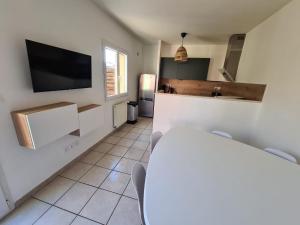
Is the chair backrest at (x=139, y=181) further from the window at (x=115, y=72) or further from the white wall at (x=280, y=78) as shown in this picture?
the window at (x=115, y=72)

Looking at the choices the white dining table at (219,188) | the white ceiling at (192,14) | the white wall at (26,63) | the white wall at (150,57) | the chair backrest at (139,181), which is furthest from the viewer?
the white wall at (150,57)

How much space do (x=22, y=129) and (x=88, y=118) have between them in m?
0.88

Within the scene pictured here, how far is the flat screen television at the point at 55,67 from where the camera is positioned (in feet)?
4.65

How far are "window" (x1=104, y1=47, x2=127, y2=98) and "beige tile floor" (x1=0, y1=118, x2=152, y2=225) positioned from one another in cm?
153

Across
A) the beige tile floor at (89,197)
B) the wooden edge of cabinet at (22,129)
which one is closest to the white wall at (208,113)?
the beige tile floor at (89,197)

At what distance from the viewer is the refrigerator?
15.1 ft

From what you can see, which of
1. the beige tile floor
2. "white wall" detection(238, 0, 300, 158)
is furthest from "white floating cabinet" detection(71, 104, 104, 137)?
"white wall" detection(238, 0, 300, 158)

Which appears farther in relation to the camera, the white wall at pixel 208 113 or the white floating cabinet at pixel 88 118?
the white wall at pixel 208 113

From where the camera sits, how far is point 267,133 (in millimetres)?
2004

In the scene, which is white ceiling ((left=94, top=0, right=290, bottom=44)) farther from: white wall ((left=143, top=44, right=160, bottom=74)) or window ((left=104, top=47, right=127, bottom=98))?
white wall ((left=143, top=44, right=160, bottom=74))

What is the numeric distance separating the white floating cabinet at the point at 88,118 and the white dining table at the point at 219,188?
4.40 feet

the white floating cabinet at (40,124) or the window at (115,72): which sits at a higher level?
the window at (115,72)

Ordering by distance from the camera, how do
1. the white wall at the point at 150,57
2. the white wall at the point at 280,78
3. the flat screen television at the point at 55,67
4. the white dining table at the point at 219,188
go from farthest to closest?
the white wall at the point at 150,57, the white wall at the point at 280,78, the flat screen television at the point at 55,67, the white dining table at the point at 219,188

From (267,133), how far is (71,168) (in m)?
3.01
